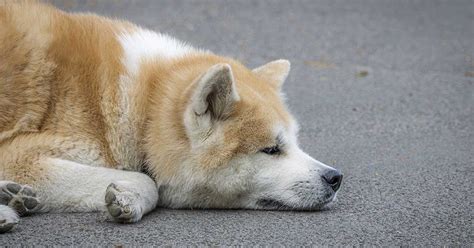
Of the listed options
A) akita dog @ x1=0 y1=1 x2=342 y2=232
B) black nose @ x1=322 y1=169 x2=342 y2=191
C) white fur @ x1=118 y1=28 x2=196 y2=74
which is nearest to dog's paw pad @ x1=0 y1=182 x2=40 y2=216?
akita dog @ x1=0 y1=1 x2=342 y2=232

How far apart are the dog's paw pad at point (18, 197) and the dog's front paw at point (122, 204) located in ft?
1.53

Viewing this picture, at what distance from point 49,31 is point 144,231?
1.50 m

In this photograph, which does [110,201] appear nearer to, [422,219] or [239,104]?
[239,104]

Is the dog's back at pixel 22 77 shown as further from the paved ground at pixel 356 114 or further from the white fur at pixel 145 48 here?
the paved ground at pixel 356 114

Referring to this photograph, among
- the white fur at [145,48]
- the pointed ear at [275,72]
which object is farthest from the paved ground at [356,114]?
the white fur at [145,48]

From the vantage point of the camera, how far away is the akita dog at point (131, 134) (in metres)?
4.27

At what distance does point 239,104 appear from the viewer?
435cm

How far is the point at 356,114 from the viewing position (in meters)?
7.10

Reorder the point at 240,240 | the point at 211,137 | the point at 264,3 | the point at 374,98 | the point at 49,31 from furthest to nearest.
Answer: the point at 264,3 < the point at 374,98 < the point at 49,31 < the point at 211,137 < the point at 240,240

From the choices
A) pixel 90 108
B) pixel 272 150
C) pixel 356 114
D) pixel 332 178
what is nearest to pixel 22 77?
pixel 90 108

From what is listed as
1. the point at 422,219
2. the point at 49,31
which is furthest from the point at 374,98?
the point at 49,31

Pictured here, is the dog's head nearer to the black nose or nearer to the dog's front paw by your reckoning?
the black nose

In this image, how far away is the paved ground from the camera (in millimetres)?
4062

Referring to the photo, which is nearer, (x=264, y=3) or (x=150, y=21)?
(x=150, y=21)
